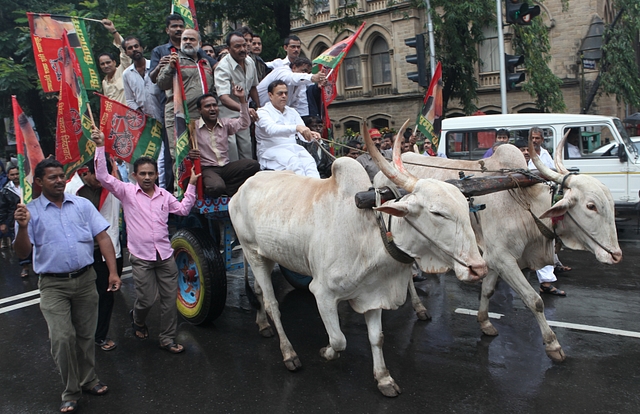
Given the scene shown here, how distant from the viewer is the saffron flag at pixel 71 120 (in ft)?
17.3

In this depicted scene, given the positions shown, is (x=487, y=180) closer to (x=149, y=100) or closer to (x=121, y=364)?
(x=121, y=364)

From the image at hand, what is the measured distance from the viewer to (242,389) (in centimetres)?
444

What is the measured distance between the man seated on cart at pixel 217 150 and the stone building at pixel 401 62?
51.4ft

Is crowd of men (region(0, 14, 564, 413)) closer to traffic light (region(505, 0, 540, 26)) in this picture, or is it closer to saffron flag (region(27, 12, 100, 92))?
saffron flag (region(27, 12, 100, 92))

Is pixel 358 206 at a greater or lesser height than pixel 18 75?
lesser

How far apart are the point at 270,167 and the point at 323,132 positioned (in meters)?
1.23

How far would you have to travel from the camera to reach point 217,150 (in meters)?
5.78

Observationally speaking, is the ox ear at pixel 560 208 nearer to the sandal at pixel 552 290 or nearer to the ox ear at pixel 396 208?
the ox ear at pixel 396 208

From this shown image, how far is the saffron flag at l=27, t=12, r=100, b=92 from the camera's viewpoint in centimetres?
583

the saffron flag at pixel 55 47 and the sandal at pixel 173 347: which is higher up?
the saffron flag at pixel 55 47

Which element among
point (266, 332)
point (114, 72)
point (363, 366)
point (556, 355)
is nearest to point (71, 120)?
point (266, 332)

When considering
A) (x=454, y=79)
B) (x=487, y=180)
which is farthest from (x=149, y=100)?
(x=454, y=79)

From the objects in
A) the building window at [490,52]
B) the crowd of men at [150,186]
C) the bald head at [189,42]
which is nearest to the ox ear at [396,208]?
the crowd of men at [150,186]

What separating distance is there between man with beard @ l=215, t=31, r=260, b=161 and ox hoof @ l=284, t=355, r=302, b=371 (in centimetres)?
253
